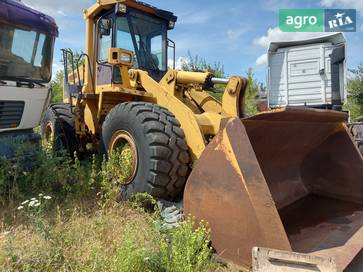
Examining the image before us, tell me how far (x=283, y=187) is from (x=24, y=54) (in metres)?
3.90

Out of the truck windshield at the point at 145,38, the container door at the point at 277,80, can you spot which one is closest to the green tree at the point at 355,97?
the container door at the point at 277,80

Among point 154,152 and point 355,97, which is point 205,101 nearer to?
point 154,152

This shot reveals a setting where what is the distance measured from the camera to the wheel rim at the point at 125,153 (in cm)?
Answer: 427

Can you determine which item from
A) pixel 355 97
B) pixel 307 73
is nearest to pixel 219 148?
pixel 307 73

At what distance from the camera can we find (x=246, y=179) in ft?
9.27

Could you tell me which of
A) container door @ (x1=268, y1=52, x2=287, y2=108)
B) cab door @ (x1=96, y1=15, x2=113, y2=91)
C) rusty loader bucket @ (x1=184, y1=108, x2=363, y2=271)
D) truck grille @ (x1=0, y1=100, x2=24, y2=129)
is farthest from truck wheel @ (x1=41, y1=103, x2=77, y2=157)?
container door @ (x1=268, y1=52, x2=287, y2=108)

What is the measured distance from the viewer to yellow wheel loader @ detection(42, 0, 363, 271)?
2814mm

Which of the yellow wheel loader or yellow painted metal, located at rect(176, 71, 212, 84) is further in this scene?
yellow painted metal, located at rect(176, 71, 212, 84)

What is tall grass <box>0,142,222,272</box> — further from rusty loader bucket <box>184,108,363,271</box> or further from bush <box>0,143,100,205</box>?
rusty loader bucket <box>184,108,363,271</box>

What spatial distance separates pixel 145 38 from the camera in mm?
5984

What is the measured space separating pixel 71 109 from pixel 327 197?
3983 millimetres

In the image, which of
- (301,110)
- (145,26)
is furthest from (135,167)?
(145,26)

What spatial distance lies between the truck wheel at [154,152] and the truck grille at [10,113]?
1.74 meters

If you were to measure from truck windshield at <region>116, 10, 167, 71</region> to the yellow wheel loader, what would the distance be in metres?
0.02
